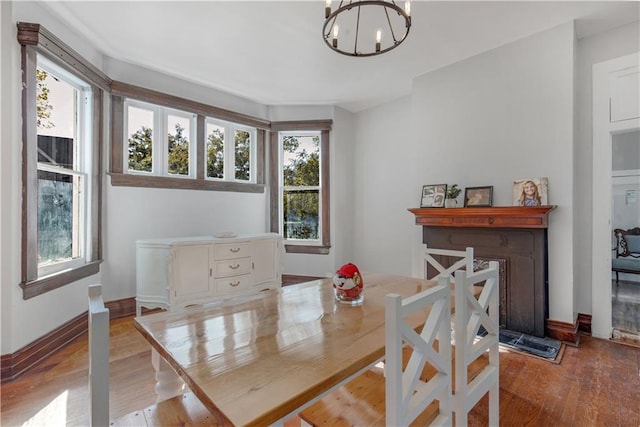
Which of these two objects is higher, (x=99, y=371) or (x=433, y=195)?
(x=433, y=195)

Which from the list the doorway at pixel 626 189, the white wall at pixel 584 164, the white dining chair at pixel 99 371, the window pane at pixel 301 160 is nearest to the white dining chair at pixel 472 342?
the white dining chair at pixel 99 371

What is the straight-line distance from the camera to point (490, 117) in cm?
312

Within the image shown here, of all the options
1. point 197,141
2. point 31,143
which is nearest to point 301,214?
point 197,141

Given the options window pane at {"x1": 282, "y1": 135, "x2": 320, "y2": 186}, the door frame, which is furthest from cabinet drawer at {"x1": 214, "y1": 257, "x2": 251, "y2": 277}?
the door frame

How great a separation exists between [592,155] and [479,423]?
2.58 meters

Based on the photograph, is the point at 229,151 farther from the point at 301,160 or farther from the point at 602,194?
the point at 602,194

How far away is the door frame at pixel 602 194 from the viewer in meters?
2.68

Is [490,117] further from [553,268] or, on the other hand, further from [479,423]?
[479,423]

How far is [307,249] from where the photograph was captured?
4.59m

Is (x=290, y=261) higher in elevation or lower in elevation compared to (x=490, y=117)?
lower

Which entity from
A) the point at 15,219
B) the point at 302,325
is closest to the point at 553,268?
the point at 302,325

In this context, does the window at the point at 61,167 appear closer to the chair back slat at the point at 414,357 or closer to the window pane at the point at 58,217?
the window pane at the point at 58,217

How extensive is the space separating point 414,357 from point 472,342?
48cm

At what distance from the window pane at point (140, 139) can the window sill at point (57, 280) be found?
45.4 inches
